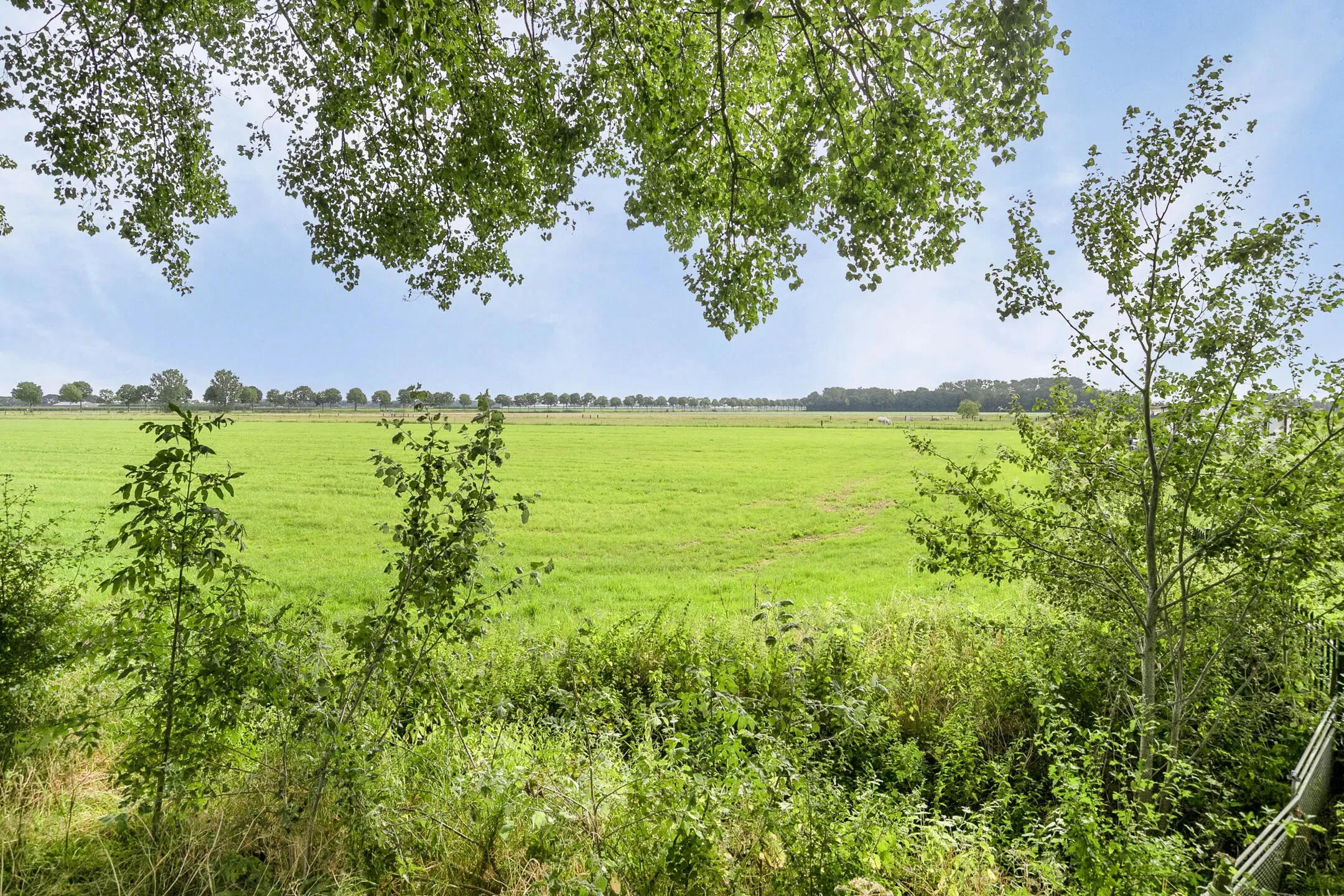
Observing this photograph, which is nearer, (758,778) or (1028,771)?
(758,778)

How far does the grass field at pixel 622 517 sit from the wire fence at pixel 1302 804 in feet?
8.81

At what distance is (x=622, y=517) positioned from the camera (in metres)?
21.4

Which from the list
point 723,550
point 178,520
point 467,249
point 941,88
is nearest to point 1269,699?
point 941,88

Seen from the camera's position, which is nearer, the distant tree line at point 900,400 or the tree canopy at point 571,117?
the tree canopy at point 571,117

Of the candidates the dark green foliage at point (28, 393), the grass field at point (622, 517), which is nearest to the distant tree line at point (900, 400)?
the grass field at point (622, 517)

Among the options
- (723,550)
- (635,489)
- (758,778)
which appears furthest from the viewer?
(635,489)

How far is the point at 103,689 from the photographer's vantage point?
4.52m

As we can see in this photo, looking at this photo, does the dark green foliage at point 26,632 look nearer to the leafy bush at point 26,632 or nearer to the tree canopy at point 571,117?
the leafy bush at point 26,632

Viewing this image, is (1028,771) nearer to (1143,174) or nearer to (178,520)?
(1143,174)

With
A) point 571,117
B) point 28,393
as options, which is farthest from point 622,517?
point 28,393

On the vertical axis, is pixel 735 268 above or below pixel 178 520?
above

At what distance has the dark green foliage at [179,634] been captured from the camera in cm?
272

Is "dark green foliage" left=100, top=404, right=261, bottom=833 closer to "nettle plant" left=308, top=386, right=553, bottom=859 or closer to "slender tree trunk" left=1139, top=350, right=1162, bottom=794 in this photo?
"nettle plant" left=308, top=386, right=553, bottom=859

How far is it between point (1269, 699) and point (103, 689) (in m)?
9.85
